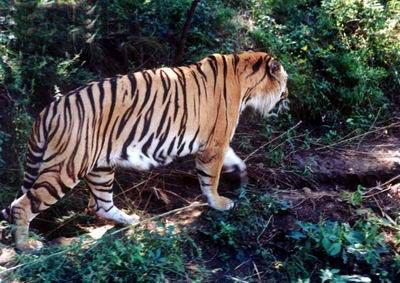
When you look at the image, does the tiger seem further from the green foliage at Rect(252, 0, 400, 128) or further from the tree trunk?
the green foliage at Rect(252, 0, 400, 128)

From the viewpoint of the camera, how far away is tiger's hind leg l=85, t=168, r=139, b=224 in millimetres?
4801

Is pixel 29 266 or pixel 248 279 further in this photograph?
pixel 248 279

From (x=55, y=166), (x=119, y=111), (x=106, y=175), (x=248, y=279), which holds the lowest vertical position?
(x=248, y=279)

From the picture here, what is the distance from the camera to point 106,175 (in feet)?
15.8

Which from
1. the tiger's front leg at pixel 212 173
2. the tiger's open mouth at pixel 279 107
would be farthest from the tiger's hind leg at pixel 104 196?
the tiger's open mouth at pixel 279 107

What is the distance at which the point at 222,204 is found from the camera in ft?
16.0

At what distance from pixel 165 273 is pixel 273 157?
2281 millimetres

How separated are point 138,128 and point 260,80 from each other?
1234 millimetres

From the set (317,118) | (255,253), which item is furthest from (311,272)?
(317,118)

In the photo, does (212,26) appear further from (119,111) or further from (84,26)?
(119,111)

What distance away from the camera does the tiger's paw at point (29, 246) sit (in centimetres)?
414

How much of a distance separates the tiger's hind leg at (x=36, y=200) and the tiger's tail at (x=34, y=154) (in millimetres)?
137

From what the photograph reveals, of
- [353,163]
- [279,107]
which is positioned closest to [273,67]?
[279,107]

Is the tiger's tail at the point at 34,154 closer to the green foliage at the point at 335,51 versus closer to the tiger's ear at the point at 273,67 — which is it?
the tiger's ear at the point at 273,67
